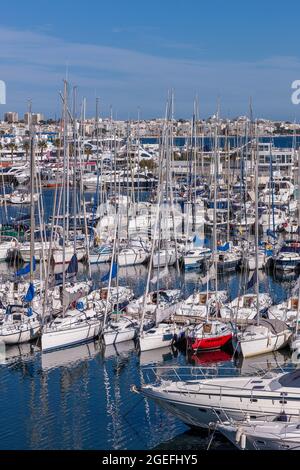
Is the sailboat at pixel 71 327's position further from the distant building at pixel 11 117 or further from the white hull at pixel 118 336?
the distant building at pixel 11 117

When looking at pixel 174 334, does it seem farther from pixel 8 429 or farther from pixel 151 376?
pixel 8 429

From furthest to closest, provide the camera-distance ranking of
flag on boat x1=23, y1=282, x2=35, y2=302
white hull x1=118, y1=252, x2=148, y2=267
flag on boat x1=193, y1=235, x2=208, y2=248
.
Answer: flag on boat x1=193, y1=235, x2=208, y2=248
white hull x1=118, y1=252, x2=148, y2=267
flag on boat x1=23, y1=282, x2=35, y2=302

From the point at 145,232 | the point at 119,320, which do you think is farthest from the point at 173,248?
the point at 119,320

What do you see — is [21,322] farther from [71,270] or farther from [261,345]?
[261,345]

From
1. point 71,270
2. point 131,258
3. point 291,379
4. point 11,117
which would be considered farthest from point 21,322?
point 11,117

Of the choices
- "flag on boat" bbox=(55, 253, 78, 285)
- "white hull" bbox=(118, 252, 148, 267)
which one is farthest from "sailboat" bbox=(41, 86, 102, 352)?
"white hull" bbox=(118, 252, 148, 267)

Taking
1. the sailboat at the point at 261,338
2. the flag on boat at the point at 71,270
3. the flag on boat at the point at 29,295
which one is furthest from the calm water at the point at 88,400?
the flag on boat at the point at 71,270

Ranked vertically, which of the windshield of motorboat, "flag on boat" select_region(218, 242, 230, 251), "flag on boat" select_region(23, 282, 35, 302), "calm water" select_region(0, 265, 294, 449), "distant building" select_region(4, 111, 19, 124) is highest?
"distant building" select_region(4, 111, 19, 124)

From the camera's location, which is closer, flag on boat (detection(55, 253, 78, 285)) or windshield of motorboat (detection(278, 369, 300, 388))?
windshield of motorboat (detection(278, 369, 300, 388))

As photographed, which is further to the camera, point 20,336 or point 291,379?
point 20,336

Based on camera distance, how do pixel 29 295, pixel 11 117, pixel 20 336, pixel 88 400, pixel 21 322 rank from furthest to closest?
pixel 11 117 < pixel 29 295 < pixel 21 322 < pixel 20 336 < pixel 88 400

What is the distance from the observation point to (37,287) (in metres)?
27.3

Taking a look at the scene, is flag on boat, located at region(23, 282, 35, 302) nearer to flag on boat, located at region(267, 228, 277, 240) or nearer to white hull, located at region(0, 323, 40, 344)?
white hull, located at region(0, 323, 40, 344)

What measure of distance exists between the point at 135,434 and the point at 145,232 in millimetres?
22329
